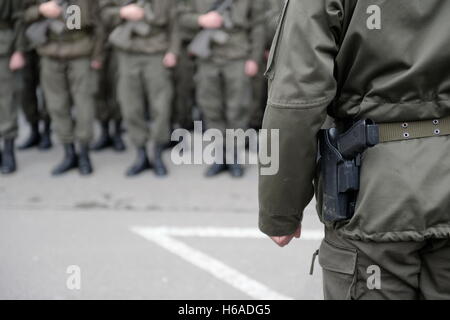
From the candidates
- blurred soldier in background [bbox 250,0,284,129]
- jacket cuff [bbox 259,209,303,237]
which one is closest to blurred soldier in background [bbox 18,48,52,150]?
blurred soldier in background [bbox 250,0,284,129]

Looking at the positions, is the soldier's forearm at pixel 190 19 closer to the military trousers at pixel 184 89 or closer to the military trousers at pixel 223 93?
the military trousers at pixel 223 93

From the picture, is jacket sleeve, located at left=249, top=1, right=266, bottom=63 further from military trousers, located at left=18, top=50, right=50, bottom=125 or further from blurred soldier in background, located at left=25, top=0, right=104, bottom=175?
military trousers, located at left=18, top=50, right=50, bottom=125

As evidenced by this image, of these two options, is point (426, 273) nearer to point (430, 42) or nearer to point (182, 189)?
point (430, 42)

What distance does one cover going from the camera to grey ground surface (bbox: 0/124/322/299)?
3.91m

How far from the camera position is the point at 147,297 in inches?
149

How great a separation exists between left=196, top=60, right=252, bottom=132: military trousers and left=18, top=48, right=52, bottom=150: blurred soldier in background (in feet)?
5.74

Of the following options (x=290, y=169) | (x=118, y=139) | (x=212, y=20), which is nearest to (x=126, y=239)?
(x=212, y=20)

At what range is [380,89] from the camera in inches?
77.3

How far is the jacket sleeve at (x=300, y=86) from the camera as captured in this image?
6.36 ft

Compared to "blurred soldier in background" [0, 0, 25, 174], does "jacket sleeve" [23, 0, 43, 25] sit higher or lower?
higher

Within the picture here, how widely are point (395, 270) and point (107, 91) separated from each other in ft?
17.0
